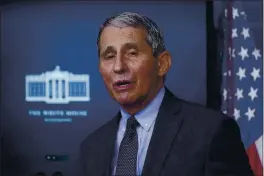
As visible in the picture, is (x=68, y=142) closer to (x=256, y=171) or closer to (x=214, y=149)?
(x=256, y=171)

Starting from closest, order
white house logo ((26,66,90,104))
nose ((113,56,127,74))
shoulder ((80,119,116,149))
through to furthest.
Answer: nose ((113,56,127,74)), shoulder ((80,119,116,149)), white house logo ((26,66,90,104))

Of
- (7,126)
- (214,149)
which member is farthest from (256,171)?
(7,126)

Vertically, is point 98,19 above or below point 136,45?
above

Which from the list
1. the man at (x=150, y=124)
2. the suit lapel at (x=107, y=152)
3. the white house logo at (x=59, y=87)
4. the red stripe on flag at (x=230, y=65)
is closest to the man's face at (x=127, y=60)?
the man at (x=150, y=124)

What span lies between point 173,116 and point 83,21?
73cm

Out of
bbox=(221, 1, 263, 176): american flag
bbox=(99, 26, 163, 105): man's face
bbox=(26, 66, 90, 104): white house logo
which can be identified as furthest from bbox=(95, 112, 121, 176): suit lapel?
bbox=(221, 1, 263, 176): american flag

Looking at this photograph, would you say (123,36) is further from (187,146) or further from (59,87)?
(59,87)

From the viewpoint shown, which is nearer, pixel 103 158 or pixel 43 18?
pixel 103 158

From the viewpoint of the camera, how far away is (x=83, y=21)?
1692 millimetres

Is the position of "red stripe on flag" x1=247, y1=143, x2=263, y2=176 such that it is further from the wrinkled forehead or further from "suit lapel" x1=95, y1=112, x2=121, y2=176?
the wrinkled forehead

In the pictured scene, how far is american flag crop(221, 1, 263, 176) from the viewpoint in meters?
1.74

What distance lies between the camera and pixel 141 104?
41.3 inches

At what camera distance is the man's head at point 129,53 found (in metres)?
1.01

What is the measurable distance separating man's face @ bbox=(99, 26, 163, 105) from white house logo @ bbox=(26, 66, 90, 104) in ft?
2.16
